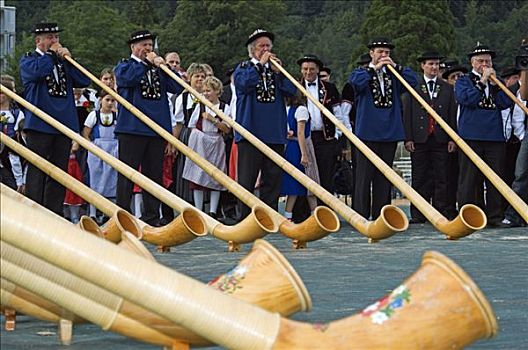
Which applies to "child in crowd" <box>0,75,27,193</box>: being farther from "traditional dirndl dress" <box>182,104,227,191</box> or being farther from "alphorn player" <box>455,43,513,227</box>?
"alphorn player" <box>455,43,513,227</box>

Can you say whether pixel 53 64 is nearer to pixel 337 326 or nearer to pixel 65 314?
pixel 65 314

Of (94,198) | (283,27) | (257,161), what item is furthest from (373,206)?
(283,27)

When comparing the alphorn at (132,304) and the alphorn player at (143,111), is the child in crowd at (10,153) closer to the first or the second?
the alphorn player at (143,111)

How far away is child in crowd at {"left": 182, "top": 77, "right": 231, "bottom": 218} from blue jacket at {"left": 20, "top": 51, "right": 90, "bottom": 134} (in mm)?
2280

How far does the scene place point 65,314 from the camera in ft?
15.1

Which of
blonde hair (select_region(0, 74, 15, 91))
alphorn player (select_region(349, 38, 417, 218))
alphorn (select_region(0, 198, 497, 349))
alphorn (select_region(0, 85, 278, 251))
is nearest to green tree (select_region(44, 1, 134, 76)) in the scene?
alphorn player (select_region(349, 38, 417, 218))

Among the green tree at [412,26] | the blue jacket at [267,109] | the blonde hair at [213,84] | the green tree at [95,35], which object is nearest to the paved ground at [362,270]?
the blue jacket at [267,109]

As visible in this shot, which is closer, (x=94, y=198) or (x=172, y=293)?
(x=172, y=293)

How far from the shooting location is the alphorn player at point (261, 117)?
1247cm

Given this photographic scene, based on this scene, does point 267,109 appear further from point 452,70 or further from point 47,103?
point 452,70

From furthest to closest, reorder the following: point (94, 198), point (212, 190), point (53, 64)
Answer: point (212, 190)
point (53, 64)
point (94, 198)

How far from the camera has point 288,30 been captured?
8888 centimetres

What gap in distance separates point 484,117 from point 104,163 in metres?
3.77

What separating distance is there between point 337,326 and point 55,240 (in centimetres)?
86
